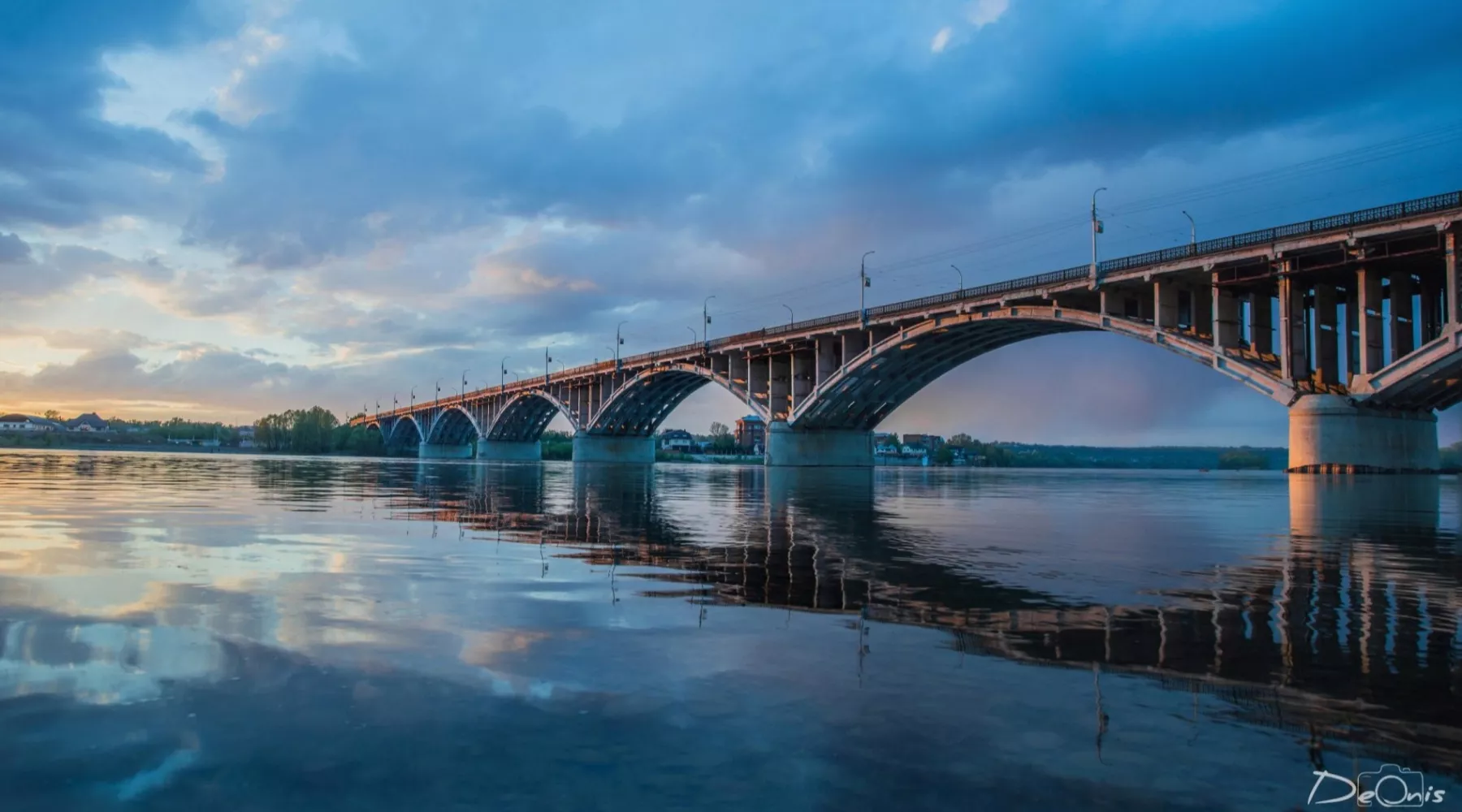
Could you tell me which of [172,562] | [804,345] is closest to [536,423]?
[804,345]

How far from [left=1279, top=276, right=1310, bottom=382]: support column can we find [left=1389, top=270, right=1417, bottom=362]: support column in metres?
3.70

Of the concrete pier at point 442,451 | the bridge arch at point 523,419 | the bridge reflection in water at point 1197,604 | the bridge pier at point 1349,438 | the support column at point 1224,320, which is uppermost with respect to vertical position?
the support column at point 1224,320

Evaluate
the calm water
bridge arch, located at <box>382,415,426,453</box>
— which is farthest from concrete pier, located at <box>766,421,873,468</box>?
bridge arch, located at <box>382,415,426,453</box>

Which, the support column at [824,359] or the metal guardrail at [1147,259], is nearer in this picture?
the metal guardrail at [1147,259]

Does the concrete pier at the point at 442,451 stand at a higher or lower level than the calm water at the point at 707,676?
lower

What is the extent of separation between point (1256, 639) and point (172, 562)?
10361mm

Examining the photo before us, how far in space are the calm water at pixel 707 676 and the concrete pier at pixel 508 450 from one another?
442 ft

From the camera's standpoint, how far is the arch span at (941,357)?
1863 inches

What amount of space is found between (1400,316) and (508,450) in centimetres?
12556

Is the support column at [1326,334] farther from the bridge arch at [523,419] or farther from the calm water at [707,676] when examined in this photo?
the bridge arch at [523,419]

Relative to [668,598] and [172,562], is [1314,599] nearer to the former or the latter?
[668,598]

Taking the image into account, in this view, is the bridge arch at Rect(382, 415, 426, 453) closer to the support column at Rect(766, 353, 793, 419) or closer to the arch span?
the support column at Rect(766, 353, 793, 419)

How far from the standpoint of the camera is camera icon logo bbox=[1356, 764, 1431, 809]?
3.27 meters

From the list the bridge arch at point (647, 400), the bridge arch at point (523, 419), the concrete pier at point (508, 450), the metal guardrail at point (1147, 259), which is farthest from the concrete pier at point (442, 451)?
the metal guardrail at point (1147, 259)
